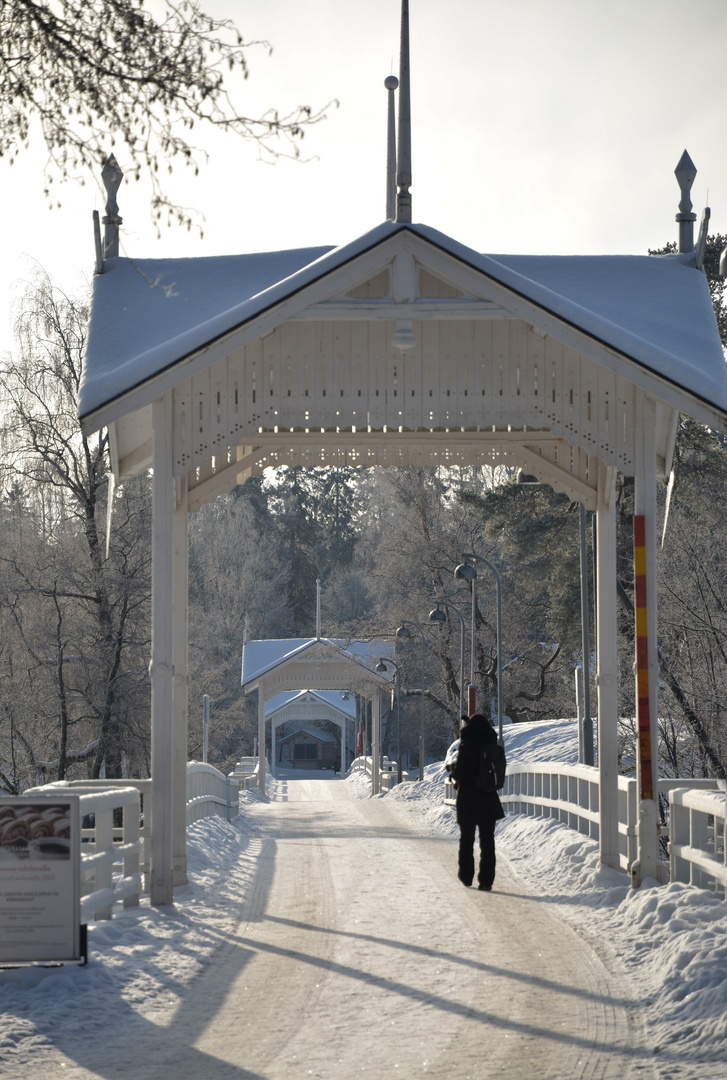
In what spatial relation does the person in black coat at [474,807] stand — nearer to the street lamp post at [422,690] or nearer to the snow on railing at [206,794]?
the snow on railing at [206,794]

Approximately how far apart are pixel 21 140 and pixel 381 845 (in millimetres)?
11707

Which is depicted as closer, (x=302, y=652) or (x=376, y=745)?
(x=302, y=652)

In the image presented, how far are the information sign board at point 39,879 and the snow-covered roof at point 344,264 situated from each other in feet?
11.3

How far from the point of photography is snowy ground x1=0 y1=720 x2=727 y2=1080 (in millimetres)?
6109

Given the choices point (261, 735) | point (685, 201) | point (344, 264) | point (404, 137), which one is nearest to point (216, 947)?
point (344, 264)

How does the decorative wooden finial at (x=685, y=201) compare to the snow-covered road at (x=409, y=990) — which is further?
the decorative wooden finial at (x=685, y=201)

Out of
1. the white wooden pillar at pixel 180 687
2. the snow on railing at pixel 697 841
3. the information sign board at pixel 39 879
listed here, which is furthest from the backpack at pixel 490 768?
the information sign board at pixel 39 879

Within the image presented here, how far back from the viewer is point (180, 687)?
454 inches

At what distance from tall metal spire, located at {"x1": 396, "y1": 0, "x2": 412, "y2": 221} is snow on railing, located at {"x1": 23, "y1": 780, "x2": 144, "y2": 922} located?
5.41 m

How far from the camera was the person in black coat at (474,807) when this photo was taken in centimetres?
1126

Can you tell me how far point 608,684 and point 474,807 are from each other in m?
1.78

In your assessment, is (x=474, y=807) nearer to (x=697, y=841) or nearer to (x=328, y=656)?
(x=697, y=841)

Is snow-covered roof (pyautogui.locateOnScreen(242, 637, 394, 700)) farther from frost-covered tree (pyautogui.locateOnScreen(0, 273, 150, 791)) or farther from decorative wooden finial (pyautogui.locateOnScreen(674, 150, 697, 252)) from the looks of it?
decorative wooden finial (pyautogui.locateOnScreen(674, 150, 697, 252))

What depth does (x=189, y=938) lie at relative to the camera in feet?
28.9
